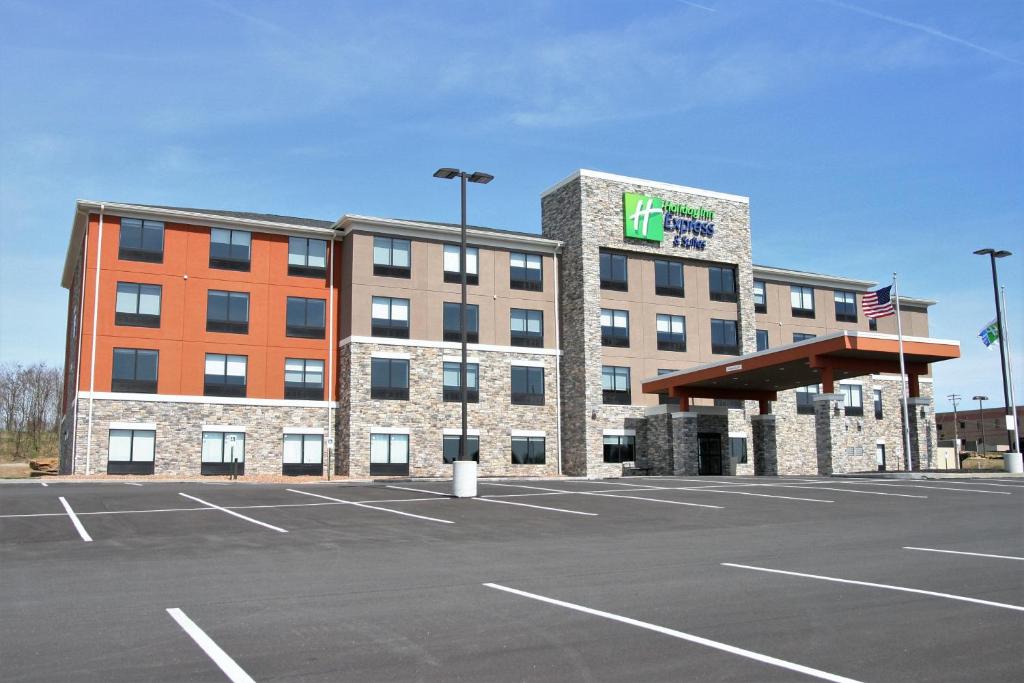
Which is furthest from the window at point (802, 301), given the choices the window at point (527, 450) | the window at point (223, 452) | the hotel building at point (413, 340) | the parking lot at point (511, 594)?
the parking lot at point (511, 594)

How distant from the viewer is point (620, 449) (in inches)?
1710

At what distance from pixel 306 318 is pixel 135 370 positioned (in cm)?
813

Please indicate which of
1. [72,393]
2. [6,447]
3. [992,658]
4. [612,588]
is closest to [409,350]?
[72,393]

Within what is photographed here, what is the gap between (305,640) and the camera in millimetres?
6875

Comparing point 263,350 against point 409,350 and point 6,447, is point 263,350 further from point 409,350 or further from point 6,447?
point 6,447

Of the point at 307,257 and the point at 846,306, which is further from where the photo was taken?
the point at 846,306

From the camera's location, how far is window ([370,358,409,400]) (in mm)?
40312

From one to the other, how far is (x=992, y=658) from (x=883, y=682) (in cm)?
121

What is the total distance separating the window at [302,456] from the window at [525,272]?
42.0 feet

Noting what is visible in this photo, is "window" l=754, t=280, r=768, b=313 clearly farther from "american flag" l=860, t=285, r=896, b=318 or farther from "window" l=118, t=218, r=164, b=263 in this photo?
"window" l=118, t=218, r=164, b=263

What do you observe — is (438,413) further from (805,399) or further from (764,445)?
(805,399)

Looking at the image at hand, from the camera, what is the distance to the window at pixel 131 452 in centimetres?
3659

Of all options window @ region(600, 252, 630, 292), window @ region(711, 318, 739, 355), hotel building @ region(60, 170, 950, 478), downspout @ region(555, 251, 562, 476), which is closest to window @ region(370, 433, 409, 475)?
hotel building @ region(60, 170, 950, 478)

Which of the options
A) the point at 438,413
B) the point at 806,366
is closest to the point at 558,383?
the point at 438,413
